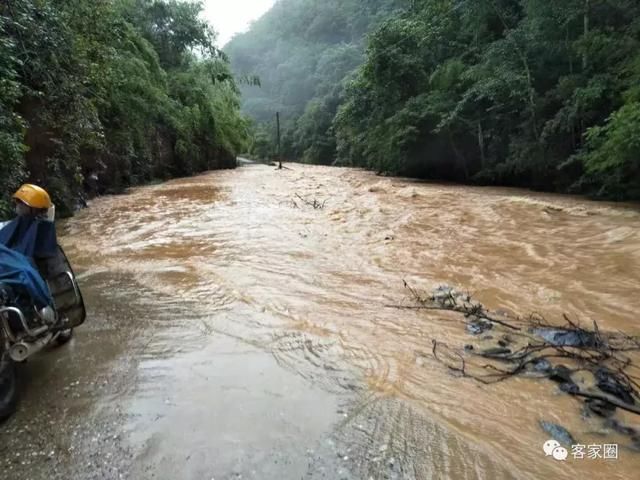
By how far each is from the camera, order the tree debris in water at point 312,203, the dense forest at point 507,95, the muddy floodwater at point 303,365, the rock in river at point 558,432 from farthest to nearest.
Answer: the tree debris in water at point 312,203 < the dense forest at point 507,95 < the rock in river at point 558,432 < the muddy floodwater at point 303,365

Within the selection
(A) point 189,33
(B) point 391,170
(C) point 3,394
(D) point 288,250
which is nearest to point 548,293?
(D) point 288,250

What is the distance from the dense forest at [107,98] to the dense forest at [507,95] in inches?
326

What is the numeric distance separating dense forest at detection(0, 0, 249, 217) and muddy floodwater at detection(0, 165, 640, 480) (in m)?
2.45

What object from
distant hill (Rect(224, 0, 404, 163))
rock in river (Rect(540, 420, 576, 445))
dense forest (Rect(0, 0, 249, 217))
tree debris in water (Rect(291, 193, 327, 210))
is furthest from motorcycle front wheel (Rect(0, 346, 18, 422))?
distant hill (Rect(224, 0, 404, 163))

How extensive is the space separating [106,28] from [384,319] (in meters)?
9.23

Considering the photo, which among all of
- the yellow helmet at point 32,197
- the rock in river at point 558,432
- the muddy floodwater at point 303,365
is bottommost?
the muddy floodwater at point 303,365

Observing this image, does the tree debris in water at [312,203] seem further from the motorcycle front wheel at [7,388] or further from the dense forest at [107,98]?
the motorcycle front wheel at [7,388]

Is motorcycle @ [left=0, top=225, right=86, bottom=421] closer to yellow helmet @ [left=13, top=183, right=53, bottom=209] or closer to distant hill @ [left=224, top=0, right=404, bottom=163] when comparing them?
yellow helmet @ [left=13, top=183, right=53, bottom=209]

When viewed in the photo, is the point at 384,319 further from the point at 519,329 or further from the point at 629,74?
the point at 629,74

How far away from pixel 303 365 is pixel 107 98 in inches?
480

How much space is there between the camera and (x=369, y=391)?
272cm

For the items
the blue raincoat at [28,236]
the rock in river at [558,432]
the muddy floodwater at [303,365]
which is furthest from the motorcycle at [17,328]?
the rock in river at [558,432]

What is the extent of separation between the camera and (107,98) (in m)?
12.4

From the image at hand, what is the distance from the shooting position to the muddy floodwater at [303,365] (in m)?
2.12
